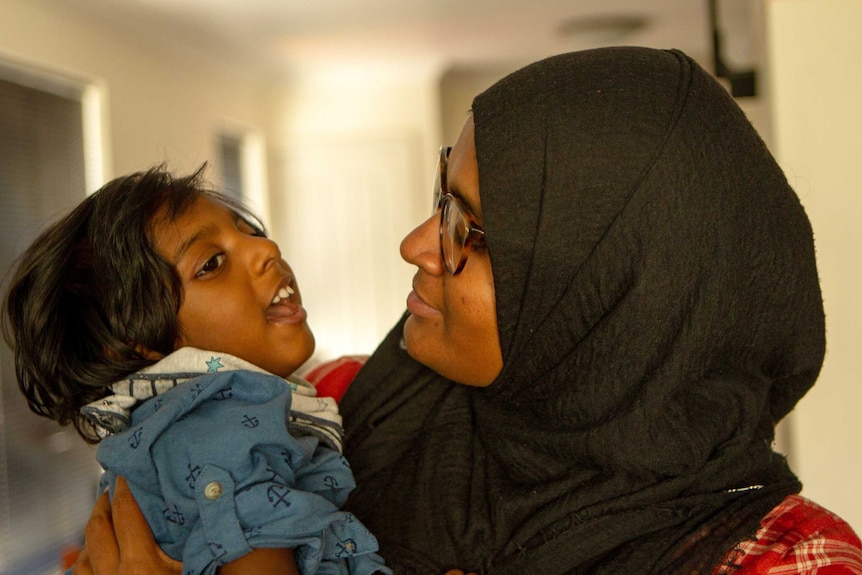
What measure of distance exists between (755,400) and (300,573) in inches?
23.1

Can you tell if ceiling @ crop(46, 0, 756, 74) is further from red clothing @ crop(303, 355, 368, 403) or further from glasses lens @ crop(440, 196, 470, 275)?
glasses lens @ crop(440, 196, 470, 275)

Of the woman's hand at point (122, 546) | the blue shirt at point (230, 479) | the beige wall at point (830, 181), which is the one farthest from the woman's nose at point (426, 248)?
the beige wall at point (830, 181)

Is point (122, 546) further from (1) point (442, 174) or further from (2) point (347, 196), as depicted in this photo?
(2) point (347, 196)

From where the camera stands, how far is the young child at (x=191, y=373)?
100cm

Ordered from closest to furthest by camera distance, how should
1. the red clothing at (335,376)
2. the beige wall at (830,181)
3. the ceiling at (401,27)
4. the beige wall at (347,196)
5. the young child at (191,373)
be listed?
the young child at (191,373) → the red clothing at (335,376) → the beige wall at (830,181) → the ceiling at (401,27) → the beige wall at (347,196)

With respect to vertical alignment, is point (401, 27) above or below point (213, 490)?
above

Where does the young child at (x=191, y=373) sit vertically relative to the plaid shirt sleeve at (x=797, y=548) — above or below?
above

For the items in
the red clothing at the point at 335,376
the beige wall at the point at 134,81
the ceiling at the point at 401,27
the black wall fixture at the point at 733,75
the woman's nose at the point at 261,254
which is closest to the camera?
the woman's nose at the point at 261,254

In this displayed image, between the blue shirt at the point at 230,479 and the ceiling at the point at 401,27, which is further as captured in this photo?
the ceiling at the point at 401,27

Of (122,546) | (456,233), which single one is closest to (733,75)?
(456,233)

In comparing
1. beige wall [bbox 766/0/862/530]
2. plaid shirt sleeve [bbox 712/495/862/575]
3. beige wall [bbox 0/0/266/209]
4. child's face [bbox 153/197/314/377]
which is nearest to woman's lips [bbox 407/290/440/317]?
child's face [bbox 153/197/314/377]

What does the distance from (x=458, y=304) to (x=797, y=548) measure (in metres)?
0.47

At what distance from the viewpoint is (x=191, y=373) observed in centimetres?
117

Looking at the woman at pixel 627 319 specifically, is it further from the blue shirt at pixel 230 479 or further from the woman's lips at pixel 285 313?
the woman's lips at pixel 285 313
